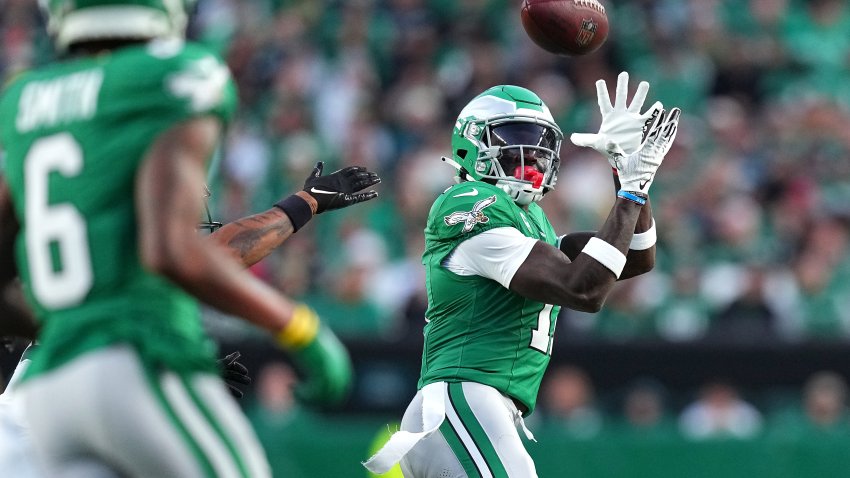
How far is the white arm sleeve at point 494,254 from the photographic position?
4719mm

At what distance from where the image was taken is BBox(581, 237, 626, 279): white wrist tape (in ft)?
15.3

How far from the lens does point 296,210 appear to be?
491cm

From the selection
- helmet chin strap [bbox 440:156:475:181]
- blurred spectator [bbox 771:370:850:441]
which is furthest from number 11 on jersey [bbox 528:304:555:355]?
blurred spectator [bbox 771:370:850:441]

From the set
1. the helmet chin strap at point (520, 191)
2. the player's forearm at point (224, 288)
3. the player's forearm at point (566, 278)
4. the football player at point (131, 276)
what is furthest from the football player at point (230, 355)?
the player's forearm at point (566, 278)

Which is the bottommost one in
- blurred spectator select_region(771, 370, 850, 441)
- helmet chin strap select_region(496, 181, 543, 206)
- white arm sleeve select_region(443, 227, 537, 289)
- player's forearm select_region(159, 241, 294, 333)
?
blurred spectator select_region(771, 370, 850, 441)

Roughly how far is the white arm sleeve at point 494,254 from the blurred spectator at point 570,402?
4226 mm

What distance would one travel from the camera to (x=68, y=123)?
10.0 feet

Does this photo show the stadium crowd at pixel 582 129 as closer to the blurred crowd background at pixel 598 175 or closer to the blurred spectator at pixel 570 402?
the blurred crowd background at pixel 598 175

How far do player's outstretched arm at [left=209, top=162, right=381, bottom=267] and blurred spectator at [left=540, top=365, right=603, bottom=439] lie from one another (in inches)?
161

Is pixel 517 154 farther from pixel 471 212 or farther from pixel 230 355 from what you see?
pixel 230 355

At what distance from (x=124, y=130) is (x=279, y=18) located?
10.3 metres

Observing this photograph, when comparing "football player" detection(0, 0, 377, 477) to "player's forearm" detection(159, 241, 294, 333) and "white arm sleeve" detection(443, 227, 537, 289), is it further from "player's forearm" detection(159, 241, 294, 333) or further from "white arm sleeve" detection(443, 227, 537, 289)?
"white arm sleeve" detection(443, 227, 537, 289)

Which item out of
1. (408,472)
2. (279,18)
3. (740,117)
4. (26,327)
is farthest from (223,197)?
(26,327)

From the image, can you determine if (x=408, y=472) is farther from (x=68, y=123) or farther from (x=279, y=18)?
(x=279, y=18)
